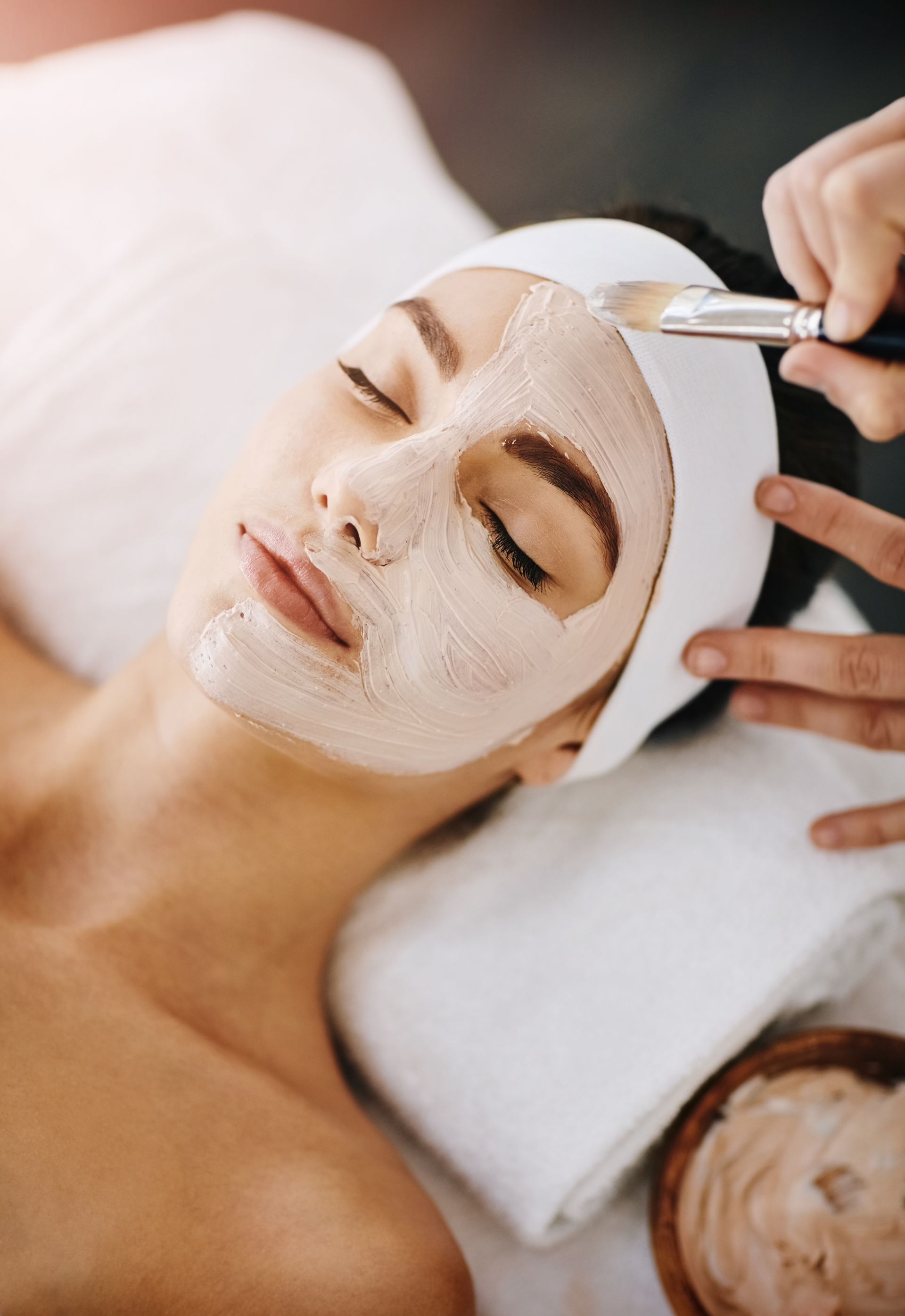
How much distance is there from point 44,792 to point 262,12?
1561mm

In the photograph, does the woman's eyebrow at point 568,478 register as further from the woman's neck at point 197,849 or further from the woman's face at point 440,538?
the woman's neck at point 197,849

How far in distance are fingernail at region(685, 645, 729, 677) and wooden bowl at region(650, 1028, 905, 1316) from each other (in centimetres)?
40

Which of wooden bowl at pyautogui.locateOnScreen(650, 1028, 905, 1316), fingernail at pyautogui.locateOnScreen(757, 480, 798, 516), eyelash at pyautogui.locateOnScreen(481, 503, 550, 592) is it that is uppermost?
eyelash at pyautogui.locateOnScreen(481, 503, 550, 592)

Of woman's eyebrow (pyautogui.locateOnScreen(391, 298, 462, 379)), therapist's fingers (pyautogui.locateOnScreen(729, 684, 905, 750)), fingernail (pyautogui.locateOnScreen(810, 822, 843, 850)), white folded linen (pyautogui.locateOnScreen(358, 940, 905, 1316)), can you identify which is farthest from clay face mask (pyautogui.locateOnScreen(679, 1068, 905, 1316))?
woman's eyebrow (pyautogui.locateOnScreen(391, 298, 462, 379))

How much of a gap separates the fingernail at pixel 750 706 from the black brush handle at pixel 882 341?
0.48 meters

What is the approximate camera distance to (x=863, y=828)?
3.31 ft

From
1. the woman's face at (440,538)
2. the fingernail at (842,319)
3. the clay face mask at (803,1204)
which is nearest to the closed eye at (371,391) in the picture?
the woman's face at (440,538)

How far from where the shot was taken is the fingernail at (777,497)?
866 mm

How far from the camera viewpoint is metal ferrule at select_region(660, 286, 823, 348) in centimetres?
62

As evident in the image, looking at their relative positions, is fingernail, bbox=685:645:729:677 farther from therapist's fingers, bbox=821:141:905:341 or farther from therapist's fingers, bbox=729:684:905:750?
therapist's fingers, bbox=821:141:905:341

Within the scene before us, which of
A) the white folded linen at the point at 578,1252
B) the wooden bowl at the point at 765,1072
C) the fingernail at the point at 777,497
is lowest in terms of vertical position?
the white folded linen at the point at 578,1252

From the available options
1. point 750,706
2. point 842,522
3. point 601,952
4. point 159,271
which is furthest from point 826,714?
point 159,271

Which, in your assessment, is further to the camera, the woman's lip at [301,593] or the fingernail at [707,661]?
the fingernail at [707,661]

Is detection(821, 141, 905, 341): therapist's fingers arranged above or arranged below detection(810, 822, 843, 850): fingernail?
above
